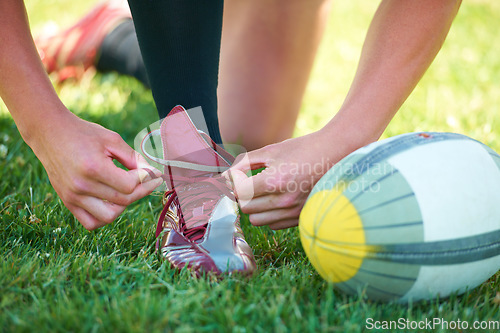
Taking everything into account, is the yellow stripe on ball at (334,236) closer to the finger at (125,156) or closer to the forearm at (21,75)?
the finger at (125,156)

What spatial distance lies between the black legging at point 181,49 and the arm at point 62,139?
34 cm

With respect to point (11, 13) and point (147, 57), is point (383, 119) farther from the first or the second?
point (11, 13)

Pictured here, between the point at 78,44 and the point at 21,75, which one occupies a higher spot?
the point at 21,75

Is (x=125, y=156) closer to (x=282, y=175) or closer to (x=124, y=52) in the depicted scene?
(x=282, y=175)

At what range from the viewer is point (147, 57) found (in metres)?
1.60

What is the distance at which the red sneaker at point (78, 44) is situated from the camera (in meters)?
3.24

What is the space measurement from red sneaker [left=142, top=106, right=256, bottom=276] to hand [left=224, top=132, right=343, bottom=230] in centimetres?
8

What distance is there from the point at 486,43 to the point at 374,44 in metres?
3.87

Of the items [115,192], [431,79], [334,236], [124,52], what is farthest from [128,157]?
[431,79]

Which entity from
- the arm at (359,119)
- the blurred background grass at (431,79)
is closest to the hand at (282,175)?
the arm at (359,119)

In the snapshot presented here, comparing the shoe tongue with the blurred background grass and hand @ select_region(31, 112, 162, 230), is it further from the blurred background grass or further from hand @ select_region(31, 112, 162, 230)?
the blurred background grass

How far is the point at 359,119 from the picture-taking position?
56.6 inches

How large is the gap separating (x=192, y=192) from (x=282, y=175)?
0.34 m

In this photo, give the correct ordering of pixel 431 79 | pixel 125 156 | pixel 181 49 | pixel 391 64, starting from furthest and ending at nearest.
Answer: pixel 431 79
pixel 181 49
pixel 391 64
pixel 125 156
